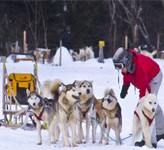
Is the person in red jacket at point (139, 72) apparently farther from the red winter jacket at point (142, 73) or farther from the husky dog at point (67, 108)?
the husky dog at point (67, 108)

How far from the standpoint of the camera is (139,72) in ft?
24.9

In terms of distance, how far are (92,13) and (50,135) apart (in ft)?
81.1

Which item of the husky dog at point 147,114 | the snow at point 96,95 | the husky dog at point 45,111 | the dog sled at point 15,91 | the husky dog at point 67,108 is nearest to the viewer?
the husky dog at point 147,114

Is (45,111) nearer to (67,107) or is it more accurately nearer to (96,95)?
(67,107)

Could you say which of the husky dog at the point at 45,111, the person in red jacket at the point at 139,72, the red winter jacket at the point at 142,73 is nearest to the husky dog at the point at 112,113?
the person in red jacket at the point at 139,72

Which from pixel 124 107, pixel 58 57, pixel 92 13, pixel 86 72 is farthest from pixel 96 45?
pixel 124 107

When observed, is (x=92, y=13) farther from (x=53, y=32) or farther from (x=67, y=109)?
(x=67, y=109)

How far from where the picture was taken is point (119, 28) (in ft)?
108

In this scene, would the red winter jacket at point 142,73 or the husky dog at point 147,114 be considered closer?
the husky dog at point 147,114

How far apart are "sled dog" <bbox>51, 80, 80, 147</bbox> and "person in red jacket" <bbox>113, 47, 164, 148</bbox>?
660 mm

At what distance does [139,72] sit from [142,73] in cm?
4

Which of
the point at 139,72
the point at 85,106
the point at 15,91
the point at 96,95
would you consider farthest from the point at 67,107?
the point at 96,95

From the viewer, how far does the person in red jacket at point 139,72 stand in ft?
24.6

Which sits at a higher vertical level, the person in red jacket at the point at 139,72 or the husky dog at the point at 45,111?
the person in red jacket at the point at 139,72
